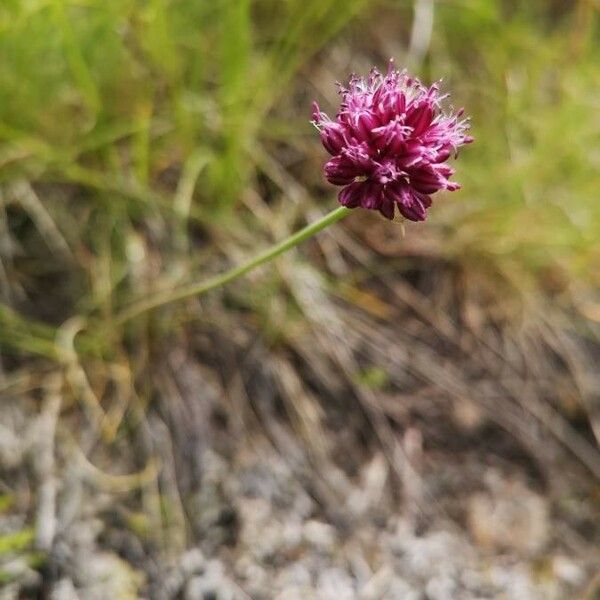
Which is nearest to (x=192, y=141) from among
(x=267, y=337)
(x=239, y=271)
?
(x=267, y=337)

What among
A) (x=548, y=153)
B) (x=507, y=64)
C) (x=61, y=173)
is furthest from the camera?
(x=507, y=64)

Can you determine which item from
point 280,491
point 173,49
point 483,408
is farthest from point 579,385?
point 173,49

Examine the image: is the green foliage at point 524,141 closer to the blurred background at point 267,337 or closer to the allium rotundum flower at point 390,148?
the blurred background at point 267,337

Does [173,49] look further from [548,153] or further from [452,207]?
[548,153]

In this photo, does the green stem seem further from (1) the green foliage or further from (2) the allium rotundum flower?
(1) the green foliage

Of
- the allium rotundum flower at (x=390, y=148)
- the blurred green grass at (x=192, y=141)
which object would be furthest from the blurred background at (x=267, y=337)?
the allium rotundum flower at (x=390, y=148)

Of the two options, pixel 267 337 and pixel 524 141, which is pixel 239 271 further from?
pixel 524 141

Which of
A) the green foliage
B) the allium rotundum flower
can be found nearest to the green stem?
the allium rotundum flower
